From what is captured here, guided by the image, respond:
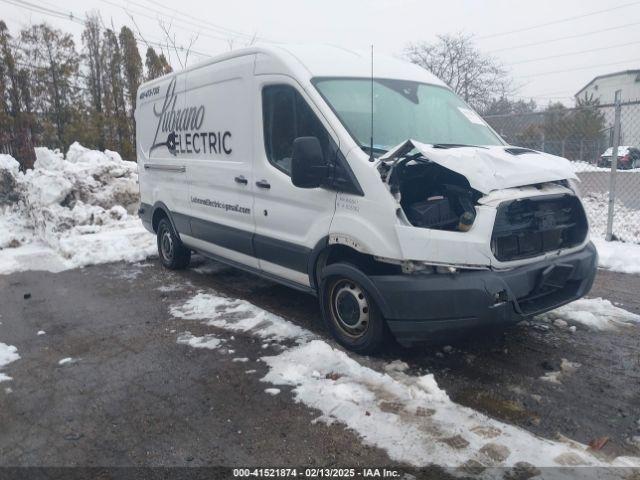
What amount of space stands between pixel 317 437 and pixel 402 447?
1.69ft

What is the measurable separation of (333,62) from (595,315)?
346cm

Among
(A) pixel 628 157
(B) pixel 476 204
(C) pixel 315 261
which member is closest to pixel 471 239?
(B) pixel 476 204

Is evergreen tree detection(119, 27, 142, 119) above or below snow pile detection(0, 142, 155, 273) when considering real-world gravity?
above

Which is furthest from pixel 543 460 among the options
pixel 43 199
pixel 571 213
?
pixel 43 199

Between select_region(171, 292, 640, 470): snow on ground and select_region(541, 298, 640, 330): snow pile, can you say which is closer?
select_region(171, 292, 640, 470): snow on ground

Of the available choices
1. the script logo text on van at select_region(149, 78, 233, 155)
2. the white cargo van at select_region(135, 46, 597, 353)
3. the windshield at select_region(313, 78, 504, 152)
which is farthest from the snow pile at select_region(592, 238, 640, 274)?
the script logo text on van at select_region(149, 78, 233, 155)

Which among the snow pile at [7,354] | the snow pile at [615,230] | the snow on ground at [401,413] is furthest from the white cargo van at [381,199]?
the snow pile at [7,354]

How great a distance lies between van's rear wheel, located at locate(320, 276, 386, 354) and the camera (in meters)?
4.07

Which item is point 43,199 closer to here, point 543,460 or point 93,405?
point 93,405

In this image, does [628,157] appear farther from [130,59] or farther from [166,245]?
[130,59]

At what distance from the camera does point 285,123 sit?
4672 millimetres

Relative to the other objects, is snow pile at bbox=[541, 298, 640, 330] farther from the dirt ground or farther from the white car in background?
the white car in background

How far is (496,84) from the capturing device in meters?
30.3

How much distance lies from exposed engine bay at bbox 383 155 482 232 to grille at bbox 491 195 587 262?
0.25 m
